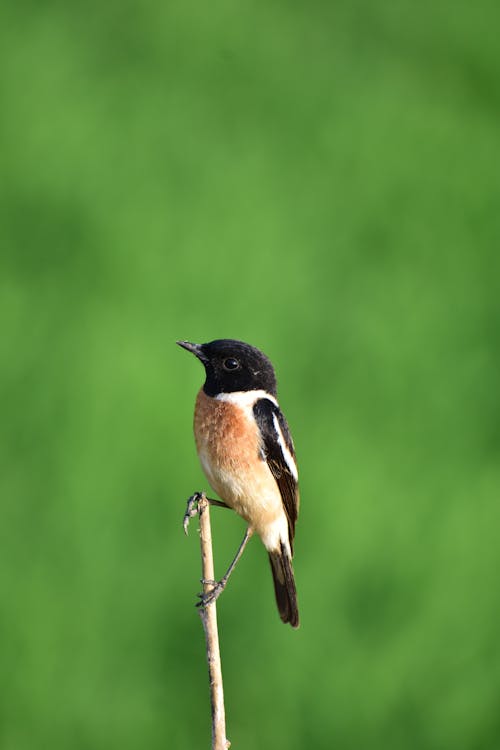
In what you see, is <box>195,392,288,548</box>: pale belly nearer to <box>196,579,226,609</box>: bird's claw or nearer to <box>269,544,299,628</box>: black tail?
<box>269,544,299,628</box>: black tail

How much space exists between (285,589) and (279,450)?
62 centimetres

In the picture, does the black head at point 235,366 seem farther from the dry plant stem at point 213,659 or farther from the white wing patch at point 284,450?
the dry plant stem at point 213,659

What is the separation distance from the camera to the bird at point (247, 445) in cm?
356

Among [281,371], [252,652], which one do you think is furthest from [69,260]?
[252,652]

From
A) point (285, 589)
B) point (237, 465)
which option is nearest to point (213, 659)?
point (237, 465)

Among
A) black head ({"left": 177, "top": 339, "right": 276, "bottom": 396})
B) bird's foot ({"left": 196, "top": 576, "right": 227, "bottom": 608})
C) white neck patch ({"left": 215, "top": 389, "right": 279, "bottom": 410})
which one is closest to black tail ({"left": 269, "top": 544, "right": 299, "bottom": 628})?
bird's foot ({"left": 196, "top": 576, "right": 227, "bottom": 608})

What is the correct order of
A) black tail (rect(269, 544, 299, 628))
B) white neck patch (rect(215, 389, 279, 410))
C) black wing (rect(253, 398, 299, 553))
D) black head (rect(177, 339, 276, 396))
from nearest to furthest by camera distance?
black head (rect(177, 339, 276, 396)) → white neck patch (rect(215, 389, 279, 410)) → black wing (rect(253, 398, 299, 553)) → black tail (rect(269, 544, 299, 628))

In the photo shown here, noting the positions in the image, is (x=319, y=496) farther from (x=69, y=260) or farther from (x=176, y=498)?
(x=69, y=260)

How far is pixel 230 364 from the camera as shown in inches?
139

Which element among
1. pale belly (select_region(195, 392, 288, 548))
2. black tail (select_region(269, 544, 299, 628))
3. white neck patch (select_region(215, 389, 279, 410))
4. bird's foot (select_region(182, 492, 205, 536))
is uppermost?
white neck patch (select_region(215, 389, 279, 410))

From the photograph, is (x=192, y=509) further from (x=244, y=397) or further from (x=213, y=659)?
(x=213, y=659)

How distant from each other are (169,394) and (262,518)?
2104 millimetres

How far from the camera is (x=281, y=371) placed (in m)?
6.08

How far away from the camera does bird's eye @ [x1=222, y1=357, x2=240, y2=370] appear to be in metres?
3.52
